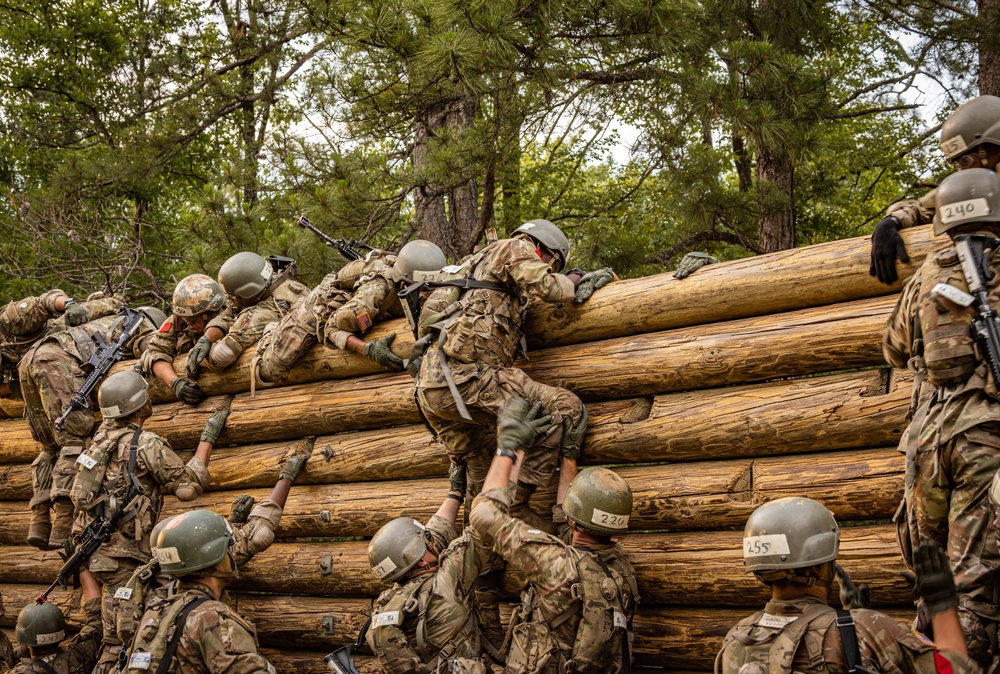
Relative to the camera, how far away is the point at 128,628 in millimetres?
7711

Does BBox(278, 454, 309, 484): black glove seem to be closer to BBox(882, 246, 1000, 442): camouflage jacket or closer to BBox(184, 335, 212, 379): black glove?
BBox(184, 335, 212, 379): black glove

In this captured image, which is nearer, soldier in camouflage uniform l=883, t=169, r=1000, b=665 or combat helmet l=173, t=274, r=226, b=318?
soldier in camouflage uniform l=883, t=169, r=1000, b=665

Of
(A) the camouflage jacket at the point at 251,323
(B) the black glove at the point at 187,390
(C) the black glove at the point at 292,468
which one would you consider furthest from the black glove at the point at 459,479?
(B) the black glove at the point at 187,390

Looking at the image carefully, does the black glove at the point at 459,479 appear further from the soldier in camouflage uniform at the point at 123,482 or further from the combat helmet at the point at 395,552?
the soldier in camouflage uniform at the point at 123,482

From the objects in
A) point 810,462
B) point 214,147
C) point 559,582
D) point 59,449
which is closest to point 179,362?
point 59,449

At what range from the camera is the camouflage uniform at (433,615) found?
6.06 meters

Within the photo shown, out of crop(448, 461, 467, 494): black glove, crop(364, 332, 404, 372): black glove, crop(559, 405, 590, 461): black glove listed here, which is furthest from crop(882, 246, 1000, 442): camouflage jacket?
crop(364, 332, 404, 372): black glove

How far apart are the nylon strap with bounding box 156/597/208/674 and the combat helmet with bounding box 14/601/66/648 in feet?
11.3

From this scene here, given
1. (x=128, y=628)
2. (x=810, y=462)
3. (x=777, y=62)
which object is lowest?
(x=128, y=628)

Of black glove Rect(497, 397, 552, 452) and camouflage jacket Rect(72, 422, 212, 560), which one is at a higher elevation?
black glove Rect(497, 397, 552, 452)

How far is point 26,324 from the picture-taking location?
1112cm

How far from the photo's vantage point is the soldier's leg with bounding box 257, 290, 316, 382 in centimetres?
888

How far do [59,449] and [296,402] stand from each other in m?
3.43

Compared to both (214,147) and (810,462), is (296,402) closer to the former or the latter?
(810,462)
